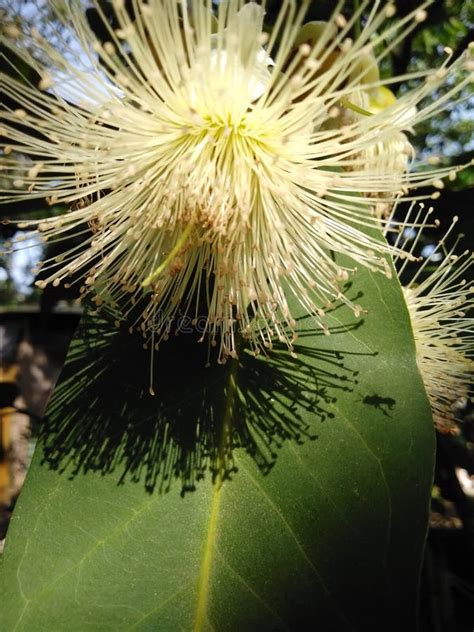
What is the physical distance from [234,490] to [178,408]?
172mm

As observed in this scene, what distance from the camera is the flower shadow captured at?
3.22 feet

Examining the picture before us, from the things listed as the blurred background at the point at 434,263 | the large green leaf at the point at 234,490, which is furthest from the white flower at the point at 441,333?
the large green leaf at the point at 234,490

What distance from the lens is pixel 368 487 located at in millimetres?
908

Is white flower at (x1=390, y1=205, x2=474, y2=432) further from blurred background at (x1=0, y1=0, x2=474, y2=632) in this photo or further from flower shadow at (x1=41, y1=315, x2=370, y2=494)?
flower shadow at (x1=41, y1=315, x2=370, y2=494)

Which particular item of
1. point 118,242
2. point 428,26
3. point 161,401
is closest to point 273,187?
point 118,242

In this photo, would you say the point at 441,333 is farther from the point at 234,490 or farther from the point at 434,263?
the point at 234,490

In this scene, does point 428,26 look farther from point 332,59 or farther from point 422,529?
point 422,529

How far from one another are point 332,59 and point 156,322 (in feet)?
1.82

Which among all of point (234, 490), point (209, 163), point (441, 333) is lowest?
point (234, 490)

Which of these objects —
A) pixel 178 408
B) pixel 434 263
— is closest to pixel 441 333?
pixel 434 263

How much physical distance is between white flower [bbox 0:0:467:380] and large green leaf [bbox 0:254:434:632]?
0.09 m

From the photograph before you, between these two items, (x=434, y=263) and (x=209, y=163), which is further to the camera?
(x=434, y=263)

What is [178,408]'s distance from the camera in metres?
1.03

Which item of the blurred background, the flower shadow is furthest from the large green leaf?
the blurred background
